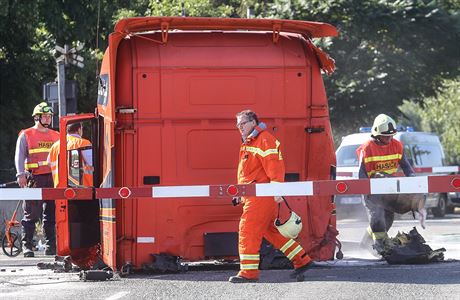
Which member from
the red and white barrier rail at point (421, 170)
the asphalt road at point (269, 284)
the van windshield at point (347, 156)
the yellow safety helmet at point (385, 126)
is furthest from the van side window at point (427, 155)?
the asphalt road at point (269, 284)

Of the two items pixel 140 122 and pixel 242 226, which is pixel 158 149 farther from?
pixel 242 226

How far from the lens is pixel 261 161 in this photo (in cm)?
1040

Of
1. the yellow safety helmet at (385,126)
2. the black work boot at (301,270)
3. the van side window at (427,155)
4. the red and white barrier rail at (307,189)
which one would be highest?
the yellow safety helmet at (385,126)

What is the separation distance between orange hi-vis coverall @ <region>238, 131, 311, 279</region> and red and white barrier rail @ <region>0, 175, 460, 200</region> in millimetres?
111

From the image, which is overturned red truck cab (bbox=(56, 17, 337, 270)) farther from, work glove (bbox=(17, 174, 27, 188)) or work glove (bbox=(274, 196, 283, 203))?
work glove (bbox=(17, 174, 27, 188))

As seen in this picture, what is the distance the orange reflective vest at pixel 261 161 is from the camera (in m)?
10.3

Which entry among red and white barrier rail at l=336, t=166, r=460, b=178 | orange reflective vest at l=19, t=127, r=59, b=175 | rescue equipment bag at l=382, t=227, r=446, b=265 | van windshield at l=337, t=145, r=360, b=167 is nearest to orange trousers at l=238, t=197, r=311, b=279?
rescue equipment bag at l=382, t=227, r=446, b=265

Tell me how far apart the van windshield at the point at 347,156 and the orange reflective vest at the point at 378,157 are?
9517 millimetres

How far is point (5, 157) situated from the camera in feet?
82.9

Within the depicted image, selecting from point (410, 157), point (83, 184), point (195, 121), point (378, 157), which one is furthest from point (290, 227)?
point (410, 157)

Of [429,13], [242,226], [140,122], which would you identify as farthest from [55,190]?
[429,13]

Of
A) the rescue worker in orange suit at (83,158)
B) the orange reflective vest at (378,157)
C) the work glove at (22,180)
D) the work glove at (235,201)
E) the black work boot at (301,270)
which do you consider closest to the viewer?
the black work boot at (301,270)

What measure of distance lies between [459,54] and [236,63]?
24.8 m

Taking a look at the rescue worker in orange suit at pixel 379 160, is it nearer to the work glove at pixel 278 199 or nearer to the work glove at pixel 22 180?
the work glove at pixel 278 199
